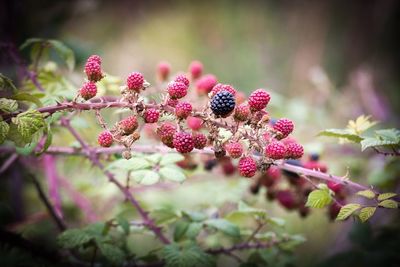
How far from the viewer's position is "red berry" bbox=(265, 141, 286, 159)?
1.21 meters

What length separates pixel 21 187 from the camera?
2.58m

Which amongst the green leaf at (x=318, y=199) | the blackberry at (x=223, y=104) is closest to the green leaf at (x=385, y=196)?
the green leaf at (x=318, y=199)

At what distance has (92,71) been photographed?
1221 mm

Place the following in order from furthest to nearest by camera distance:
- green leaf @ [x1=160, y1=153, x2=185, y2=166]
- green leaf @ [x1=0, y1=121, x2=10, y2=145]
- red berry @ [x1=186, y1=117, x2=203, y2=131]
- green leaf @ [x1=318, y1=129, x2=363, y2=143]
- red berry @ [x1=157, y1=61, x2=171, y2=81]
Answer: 1. red berry @ [x1=157, y1=61, x2=171, y2=81]
2. red berry @ [x1=186, y1=117, x2=203, y2=131]
3. green leaf @ [x1=160, y1=153, x2=185, y2=166]
4. green leaf @ [x1=318, y1=129, x2=363, y2=143]
5. green leaf @ [x1=0, y1=121, x2=10, y2=145]

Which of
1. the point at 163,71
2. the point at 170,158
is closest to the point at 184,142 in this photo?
the point at 170,158

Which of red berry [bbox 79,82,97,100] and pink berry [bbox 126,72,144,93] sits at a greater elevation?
pink berry [bbox 126,72,144,93]

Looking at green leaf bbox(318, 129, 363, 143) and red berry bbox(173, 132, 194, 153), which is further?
green leaf bbox(318, 129, 363, 143)

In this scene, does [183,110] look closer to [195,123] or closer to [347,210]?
[195,123]

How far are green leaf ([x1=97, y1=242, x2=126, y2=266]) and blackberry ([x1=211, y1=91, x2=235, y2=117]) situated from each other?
2.35 feet

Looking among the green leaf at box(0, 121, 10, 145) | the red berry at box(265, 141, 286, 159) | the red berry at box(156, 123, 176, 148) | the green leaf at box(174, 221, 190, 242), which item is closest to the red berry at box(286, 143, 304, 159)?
the red berry at box(265, 141, 286, 159)

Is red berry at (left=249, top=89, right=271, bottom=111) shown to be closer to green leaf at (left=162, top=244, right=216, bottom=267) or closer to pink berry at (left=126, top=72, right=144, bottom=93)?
pink berry at (left=126, top=72, right=144, bottom=93)

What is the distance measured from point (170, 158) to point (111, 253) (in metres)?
0.43

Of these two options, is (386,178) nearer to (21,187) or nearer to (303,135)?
(303,135)

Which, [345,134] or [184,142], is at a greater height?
[345,134]
